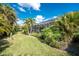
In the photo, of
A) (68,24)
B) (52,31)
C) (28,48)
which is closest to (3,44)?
(28,48)

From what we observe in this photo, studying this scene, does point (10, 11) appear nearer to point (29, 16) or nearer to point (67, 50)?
point (29, 16)

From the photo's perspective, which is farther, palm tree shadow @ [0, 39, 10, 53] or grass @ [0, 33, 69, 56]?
palm tree shadow @ [0, 39, 10, 53]

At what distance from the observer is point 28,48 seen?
7.45 m

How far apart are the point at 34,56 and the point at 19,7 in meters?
1.39

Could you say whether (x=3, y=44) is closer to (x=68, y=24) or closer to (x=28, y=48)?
(x=28, y=48)

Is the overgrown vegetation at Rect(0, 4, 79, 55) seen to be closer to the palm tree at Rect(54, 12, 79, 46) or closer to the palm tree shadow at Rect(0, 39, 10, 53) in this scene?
the palm tree at Rect(54, 12, 79, 46)

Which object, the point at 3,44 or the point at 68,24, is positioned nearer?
the point at 68,24

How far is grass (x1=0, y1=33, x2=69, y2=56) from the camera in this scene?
7.40 metres

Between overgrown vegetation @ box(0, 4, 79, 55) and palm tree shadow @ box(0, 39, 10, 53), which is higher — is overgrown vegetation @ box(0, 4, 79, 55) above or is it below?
above

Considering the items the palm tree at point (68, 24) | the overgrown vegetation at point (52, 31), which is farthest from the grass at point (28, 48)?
the palm tree at point (68, 24)

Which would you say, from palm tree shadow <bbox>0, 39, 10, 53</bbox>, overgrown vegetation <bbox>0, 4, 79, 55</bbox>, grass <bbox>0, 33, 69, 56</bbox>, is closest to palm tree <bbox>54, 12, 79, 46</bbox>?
overgrown vegetation <bbox>0, 4, 79, 55</bbox>

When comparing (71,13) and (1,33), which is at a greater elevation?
(71,13)

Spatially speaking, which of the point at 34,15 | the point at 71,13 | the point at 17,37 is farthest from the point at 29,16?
the point at 71,13

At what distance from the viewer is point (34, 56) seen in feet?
24.2
